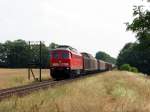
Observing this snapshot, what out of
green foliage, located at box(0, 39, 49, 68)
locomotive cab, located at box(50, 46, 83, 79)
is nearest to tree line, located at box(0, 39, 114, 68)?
green foliage, located at box(0, 39, 49, 68)

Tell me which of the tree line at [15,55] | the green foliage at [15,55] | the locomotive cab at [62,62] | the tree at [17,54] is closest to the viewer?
the locomotive cab at [62,62]

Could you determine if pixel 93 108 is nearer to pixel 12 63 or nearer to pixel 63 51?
pixel 63 51

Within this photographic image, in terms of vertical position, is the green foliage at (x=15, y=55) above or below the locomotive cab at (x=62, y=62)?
above

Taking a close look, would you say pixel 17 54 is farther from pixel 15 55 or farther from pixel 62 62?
pixel 62 62

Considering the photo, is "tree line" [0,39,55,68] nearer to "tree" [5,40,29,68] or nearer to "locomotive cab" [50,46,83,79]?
"tree" [5,40,29,68]

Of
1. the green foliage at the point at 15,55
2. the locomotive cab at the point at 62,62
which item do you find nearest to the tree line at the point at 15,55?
the green foliage at the point at 15,55

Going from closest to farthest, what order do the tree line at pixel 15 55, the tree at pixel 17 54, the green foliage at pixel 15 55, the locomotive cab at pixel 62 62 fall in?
the locomotive cab at pixel 62 62
the tree line at pixel 15 55
the green foliage at pixel 15 55
the tree at pixel 17 54

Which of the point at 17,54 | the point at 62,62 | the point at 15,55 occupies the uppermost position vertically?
the point at 17,54

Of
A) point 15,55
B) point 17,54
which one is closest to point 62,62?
point 17,54

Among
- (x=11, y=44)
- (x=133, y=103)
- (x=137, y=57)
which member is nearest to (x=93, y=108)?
(x=133, y=103)

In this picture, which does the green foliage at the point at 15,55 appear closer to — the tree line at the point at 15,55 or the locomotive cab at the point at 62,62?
the tree line at the point at 15,55

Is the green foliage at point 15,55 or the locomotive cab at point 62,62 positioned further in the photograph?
the green foliage at point 15,55

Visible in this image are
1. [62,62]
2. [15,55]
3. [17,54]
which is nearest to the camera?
[62,62]

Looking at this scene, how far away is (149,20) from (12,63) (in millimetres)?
126847
